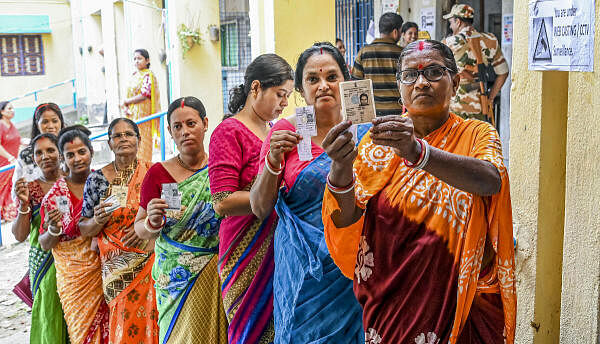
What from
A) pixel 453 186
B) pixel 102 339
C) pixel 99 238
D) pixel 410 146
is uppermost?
pixel 410 146

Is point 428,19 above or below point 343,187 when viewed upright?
above

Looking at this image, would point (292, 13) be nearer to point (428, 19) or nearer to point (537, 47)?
point (428, 19)

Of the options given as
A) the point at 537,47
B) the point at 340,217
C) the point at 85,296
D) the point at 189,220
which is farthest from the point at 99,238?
the point at 537,47

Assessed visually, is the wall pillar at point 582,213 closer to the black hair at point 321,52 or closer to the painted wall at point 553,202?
the painted wall at point 553,202

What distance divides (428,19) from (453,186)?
306 inches

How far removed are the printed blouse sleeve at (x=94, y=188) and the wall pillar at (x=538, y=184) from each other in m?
2.67

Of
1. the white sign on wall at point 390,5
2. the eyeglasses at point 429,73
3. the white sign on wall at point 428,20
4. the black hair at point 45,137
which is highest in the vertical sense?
the white sign on wall at point 390,5

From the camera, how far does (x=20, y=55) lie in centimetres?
2619

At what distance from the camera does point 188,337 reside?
4070 millimetres

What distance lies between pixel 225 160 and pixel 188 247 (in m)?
0.74

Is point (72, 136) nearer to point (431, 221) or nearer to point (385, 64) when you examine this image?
point (431, 221)

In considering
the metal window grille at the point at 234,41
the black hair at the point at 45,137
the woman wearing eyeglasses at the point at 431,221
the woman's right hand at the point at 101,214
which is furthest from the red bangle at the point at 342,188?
the metal window grille at the point at 234,41

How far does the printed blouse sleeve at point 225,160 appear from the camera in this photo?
3594mm

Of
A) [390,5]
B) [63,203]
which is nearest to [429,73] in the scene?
[63,203]
